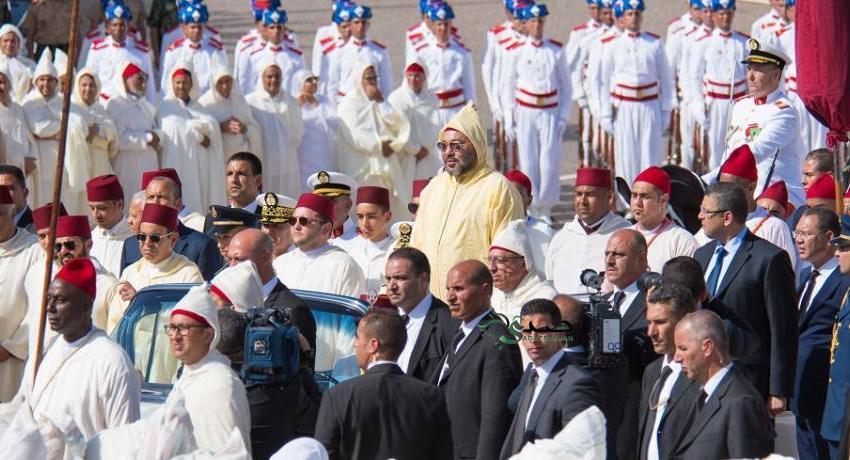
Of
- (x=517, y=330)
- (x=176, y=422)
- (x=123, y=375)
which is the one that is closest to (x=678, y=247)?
(x=517, y=330)

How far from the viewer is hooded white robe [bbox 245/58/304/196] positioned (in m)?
20.2

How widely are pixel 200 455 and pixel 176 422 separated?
0.28m

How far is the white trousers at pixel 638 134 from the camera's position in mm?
21828

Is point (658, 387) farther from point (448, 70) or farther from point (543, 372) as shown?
point (448, 70)

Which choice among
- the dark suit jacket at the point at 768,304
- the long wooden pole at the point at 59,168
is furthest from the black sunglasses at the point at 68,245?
the dark suit jacket at the point at 768,304

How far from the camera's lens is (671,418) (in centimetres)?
942

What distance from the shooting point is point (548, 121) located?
21.6 metres

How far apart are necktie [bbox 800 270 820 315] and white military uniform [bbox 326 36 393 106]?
34.8ft

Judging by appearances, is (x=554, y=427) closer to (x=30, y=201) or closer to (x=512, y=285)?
(x=512, y=285)

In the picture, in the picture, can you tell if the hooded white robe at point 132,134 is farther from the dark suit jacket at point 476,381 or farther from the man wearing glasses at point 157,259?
the dark suit jacket at point 476,381

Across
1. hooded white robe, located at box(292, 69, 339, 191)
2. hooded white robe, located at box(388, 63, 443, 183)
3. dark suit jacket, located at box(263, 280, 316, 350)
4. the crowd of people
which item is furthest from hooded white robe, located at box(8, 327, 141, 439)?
hooded white robe, located at box(292, 69, 339, 191)

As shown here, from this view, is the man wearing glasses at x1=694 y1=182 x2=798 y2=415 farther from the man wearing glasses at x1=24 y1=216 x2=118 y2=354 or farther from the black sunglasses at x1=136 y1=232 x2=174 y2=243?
the man wearing glasses at x1=24 y1=216 x2=118 y2=354

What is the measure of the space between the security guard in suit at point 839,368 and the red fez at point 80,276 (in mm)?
3645

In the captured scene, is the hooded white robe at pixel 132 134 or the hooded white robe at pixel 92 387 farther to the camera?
the hooded white robe at pixel 132 134
